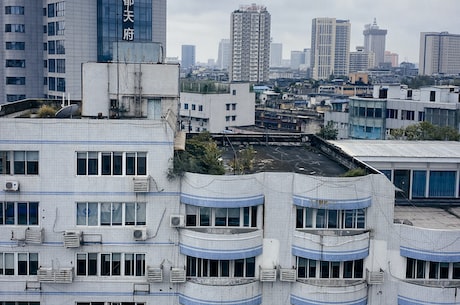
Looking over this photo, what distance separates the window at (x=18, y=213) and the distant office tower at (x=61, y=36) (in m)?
42.5

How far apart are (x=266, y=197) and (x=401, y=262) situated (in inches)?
178

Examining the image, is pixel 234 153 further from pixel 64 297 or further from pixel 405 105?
pixel 405 105

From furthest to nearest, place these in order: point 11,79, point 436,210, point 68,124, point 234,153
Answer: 1. point 11,79
2. point 234,153
3. point 436,210
4. point 68,124

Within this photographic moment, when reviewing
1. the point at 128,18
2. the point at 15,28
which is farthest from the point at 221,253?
the point at 15,28

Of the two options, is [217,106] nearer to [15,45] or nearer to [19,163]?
[15,45]

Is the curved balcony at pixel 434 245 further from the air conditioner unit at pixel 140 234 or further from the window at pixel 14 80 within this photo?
the window at pixel 14 80

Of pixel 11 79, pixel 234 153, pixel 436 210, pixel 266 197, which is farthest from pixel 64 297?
pixel 11 79

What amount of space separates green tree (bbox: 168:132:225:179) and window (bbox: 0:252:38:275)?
4.91 meters

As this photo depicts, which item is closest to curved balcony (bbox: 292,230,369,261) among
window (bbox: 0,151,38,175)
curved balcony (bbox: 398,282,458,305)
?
curved balcony (bbox: 398,282,458,305)

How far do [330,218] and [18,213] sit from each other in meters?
9.35

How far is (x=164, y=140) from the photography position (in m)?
19.6

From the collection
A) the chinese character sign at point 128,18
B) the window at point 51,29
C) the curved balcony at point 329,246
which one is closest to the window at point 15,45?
the window at point 51,29

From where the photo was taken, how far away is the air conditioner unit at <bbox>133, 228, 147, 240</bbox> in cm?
1956

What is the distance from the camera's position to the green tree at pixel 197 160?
19609mm
